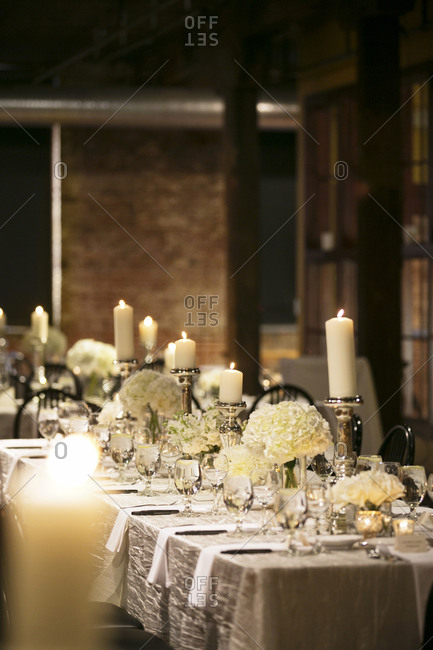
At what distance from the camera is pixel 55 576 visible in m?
1.46

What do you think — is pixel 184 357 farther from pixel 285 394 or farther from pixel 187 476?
pixel 285 394

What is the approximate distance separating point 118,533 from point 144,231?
9.55 metres

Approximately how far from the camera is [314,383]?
24.0 feet

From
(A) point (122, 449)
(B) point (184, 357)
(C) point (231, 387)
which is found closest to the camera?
(C) point (231, 387)

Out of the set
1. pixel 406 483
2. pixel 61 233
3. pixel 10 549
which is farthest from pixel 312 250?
pixel 10 549

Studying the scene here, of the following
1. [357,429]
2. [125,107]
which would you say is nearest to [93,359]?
[357,429]

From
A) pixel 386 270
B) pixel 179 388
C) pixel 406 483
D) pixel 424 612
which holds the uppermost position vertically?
pixel 386 270

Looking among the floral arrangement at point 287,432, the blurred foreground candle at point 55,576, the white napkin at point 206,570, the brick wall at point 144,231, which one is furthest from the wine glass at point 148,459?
the brick wall at point 144,231

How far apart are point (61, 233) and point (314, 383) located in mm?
5773

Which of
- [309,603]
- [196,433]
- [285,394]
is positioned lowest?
[309,603]

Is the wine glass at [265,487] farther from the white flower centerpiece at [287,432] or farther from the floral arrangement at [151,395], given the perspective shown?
the floral arrangement at [151,395]

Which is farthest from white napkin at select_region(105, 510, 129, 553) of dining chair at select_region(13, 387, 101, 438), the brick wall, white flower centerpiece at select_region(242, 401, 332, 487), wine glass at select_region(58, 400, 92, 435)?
the brick wall

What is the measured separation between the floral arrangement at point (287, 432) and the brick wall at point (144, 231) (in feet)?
30.2

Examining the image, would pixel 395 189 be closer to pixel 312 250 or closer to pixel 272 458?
pixel 312 250
